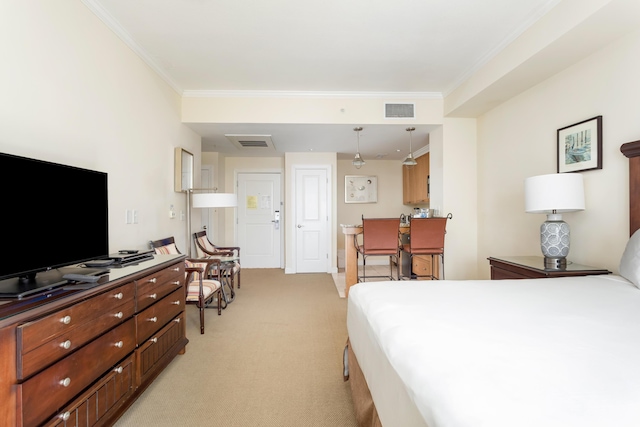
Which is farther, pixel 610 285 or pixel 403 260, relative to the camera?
pixel 403 260

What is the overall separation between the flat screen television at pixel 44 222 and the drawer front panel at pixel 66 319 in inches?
5.9

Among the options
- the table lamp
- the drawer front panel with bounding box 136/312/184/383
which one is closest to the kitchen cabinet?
the table lamp

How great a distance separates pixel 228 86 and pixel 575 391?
402cm

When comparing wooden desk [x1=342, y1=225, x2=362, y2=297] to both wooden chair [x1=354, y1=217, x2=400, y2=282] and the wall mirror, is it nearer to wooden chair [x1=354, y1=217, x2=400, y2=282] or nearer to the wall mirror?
wooden chair [x1=354, y1=217, x2=400, y2=282]

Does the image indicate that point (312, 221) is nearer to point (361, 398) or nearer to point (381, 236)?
point (381, 236)

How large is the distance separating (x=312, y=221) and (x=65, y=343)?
4.75m

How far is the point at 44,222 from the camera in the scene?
1.47 meters

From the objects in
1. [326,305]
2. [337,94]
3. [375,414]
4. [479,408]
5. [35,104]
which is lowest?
[326,305]

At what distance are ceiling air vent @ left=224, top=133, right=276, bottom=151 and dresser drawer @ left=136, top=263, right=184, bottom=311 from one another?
2.61 meters

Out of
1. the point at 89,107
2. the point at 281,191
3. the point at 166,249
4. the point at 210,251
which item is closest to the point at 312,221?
the point at 281,191

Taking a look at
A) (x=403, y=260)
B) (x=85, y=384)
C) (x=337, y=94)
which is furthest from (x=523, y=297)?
(x=403, y=260)

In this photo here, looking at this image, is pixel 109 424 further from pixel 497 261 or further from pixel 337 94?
pixel 337 94

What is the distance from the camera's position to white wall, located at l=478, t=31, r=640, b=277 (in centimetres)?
219

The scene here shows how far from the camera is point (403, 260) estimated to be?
18.1ft
